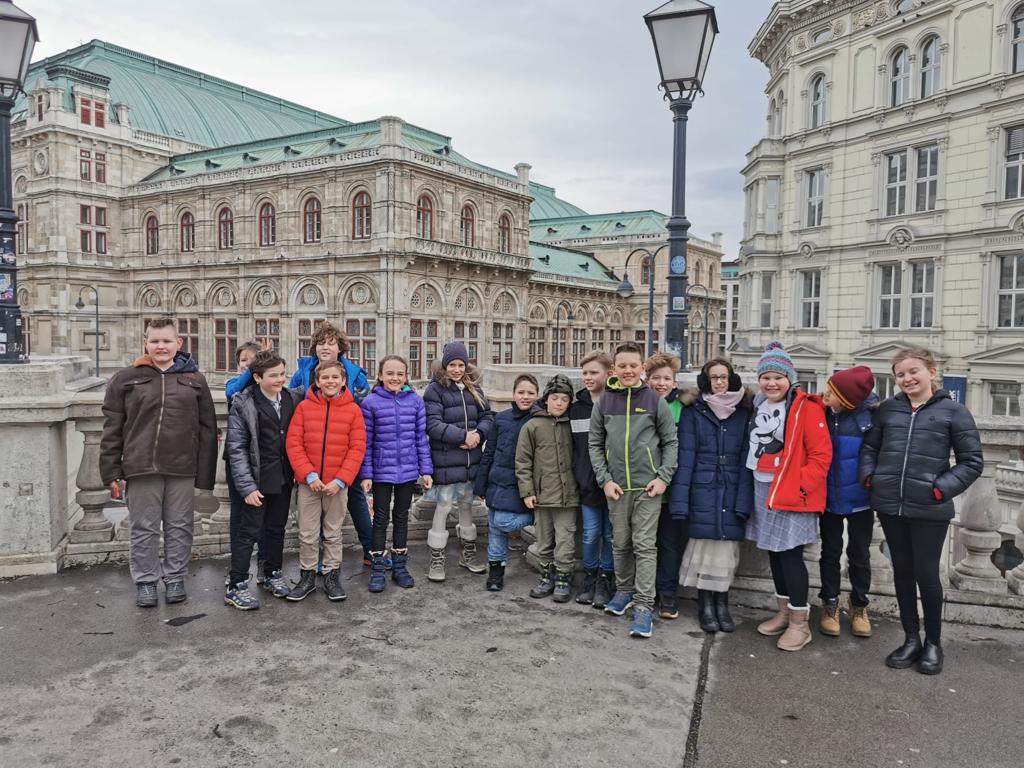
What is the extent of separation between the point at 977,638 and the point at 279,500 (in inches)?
199

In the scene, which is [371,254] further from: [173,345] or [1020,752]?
[1020,752]

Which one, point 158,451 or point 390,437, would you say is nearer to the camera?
point 158,451

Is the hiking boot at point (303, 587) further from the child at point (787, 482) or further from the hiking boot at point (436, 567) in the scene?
the child at point (787, 482)

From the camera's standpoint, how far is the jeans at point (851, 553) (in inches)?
197

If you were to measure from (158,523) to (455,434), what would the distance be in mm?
2363

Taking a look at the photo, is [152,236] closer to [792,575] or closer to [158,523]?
[158,523]

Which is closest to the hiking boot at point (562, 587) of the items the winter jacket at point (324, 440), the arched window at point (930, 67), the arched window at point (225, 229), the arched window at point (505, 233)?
the winter jacket at point (324, 440)

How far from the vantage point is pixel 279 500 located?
223 inches

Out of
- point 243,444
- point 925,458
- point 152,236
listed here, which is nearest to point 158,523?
point 243,444

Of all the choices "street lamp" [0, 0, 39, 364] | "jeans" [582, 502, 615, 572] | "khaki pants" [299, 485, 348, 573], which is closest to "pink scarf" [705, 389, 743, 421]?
"jeans" [582, 502, 615, 572]

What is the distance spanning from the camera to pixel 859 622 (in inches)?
195

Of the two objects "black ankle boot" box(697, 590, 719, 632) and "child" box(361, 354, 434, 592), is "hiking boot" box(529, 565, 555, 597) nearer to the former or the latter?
"child" box(361, 354, 434, 592)

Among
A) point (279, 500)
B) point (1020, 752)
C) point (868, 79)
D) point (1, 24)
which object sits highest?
point (868, 79)

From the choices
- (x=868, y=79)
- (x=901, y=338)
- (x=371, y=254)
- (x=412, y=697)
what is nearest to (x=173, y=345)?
(x=412, y=697)
